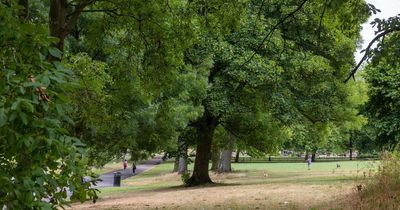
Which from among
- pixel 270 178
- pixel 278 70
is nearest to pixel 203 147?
pixel 278 70

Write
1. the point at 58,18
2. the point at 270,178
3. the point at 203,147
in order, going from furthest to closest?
1. the point at 270,178
2. the point at 203,147
3. the point at 58,18

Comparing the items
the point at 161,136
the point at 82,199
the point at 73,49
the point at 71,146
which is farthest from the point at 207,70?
the point at 71,146

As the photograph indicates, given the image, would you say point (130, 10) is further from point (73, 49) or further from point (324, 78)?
point (324, 78)

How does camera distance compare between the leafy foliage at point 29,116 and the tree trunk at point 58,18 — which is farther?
the tree trunk at point 58,18

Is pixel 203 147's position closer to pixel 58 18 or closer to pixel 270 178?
pixel 270 178

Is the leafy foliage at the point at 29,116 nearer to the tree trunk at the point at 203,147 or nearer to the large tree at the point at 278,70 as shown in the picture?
the large tree at the point at 278,70

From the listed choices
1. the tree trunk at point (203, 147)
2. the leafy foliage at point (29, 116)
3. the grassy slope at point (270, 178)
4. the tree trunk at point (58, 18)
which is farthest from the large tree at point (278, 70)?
the leafy foliage at point (29, 116)

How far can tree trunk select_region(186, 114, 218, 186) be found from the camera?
22812mm

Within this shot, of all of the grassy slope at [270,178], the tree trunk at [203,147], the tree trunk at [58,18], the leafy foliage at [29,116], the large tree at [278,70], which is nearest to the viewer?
the leafy foliage at [29,116]

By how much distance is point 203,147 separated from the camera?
2366 centimetres

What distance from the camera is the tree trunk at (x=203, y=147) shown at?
74.8 feet

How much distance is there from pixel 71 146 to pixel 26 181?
1.19 ft

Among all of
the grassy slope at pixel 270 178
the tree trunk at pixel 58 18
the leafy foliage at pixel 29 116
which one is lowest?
the grassy slope at pixel 270 178

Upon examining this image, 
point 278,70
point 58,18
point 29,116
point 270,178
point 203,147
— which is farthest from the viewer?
point 270,178
